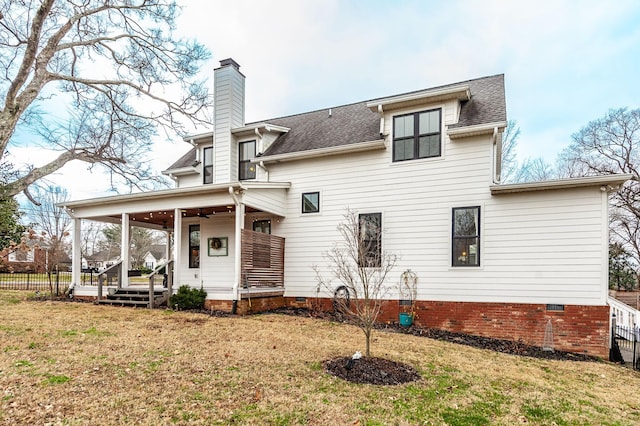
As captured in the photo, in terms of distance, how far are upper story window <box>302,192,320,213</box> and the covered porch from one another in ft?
2.34

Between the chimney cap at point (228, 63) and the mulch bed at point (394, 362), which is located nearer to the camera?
the mulch bed at point (394, 362)

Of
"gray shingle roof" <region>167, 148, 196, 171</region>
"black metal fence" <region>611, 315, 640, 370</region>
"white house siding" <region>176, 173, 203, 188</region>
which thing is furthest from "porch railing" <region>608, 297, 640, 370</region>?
"gray shingle roof" <region>167, 148, 196, 171</region>

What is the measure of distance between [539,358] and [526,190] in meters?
3.91

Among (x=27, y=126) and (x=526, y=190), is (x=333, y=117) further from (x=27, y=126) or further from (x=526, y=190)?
(x=27, y=126)

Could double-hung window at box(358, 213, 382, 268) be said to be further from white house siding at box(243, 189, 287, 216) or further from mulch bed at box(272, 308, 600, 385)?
white house siding at box(243, 189, 287, 216)

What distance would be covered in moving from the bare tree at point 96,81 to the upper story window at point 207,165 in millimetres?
3118

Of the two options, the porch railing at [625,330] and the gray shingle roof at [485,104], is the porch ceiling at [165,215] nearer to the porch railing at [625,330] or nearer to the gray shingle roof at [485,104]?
the gray shingle roof at [485,104]

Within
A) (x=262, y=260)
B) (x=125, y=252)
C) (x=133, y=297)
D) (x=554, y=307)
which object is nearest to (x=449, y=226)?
(x=554, y=307)

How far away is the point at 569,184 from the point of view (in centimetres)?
832

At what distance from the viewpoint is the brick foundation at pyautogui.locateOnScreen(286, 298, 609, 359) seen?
8133mm

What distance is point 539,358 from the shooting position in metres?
7.57

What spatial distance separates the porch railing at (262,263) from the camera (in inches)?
394

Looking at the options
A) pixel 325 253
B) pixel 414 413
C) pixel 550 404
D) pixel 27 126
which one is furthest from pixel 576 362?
pixel 27 126

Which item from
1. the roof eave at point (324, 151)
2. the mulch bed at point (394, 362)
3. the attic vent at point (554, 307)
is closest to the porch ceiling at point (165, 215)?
the roof eave at point (324, 151)
